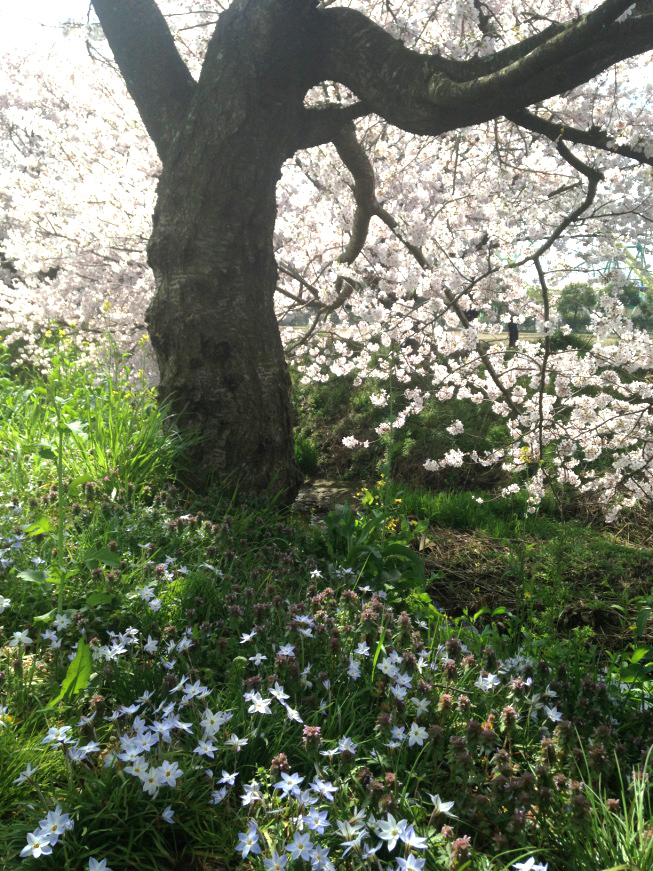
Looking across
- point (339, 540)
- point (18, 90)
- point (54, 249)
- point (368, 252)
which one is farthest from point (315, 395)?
point (18, 90)

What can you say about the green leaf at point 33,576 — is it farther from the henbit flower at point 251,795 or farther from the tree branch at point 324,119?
the tree branch at point 324,119

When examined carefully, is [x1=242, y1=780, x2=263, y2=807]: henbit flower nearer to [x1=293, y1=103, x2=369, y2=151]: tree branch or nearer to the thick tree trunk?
the thick tree trunk

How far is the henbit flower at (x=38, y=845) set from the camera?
1.32 metres

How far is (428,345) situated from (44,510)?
15.8 ft

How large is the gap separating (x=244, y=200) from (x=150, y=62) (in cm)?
139

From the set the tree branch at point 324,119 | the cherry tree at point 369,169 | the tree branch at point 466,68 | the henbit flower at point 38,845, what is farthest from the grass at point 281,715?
the tree branch at point 324,119

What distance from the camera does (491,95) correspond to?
3723 millimetres

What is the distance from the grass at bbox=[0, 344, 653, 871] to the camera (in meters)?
1.48

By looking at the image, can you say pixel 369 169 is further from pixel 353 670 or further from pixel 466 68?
pixel 353 670

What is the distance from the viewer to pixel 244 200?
4.33 meters

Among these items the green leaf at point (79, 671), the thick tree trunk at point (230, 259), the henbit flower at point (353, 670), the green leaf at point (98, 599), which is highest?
the thick tree trunk at point (230, 259)

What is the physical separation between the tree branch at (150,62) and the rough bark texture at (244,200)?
24 centimetres

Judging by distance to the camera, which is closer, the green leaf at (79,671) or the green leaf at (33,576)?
the green leaf at (79,671)

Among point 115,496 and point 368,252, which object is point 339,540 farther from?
point 368,252
